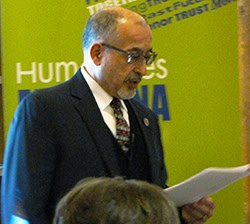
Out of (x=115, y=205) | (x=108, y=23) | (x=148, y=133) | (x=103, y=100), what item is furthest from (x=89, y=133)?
(x=115, y=205)

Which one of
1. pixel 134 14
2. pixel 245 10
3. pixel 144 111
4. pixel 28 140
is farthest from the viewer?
pixel 245 10

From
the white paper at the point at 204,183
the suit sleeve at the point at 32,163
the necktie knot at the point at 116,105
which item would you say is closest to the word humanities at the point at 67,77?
the necktie knot at the point at 116,105

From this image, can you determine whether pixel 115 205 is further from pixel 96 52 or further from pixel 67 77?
pixel 67 77

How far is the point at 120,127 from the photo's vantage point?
7.21 ft

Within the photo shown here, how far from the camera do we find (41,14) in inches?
122

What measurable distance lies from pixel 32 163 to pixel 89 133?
214mm

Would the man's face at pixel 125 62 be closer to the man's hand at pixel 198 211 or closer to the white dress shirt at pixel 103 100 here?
Answer: the white dress shirt at pixel 103 100

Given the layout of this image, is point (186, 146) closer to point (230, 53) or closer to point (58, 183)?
point (230, 53)

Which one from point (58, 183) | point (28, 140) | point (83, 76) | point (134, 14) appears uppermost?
point (134, 14)

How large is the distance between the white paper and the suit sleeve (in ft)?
1.31

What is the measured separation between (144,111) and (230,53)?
0.99m

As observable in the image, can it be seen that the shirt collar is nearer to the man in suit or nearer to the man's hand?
the man in suit

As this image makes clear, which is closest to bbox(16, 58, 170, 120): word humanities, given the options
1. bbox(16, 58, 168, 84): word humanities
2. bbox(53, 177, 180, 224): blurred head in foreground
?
bbox(16, 58, 168, 84): word humanities

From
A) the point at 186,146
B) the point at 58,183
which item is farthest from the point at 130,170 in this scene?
the point at 186,146
